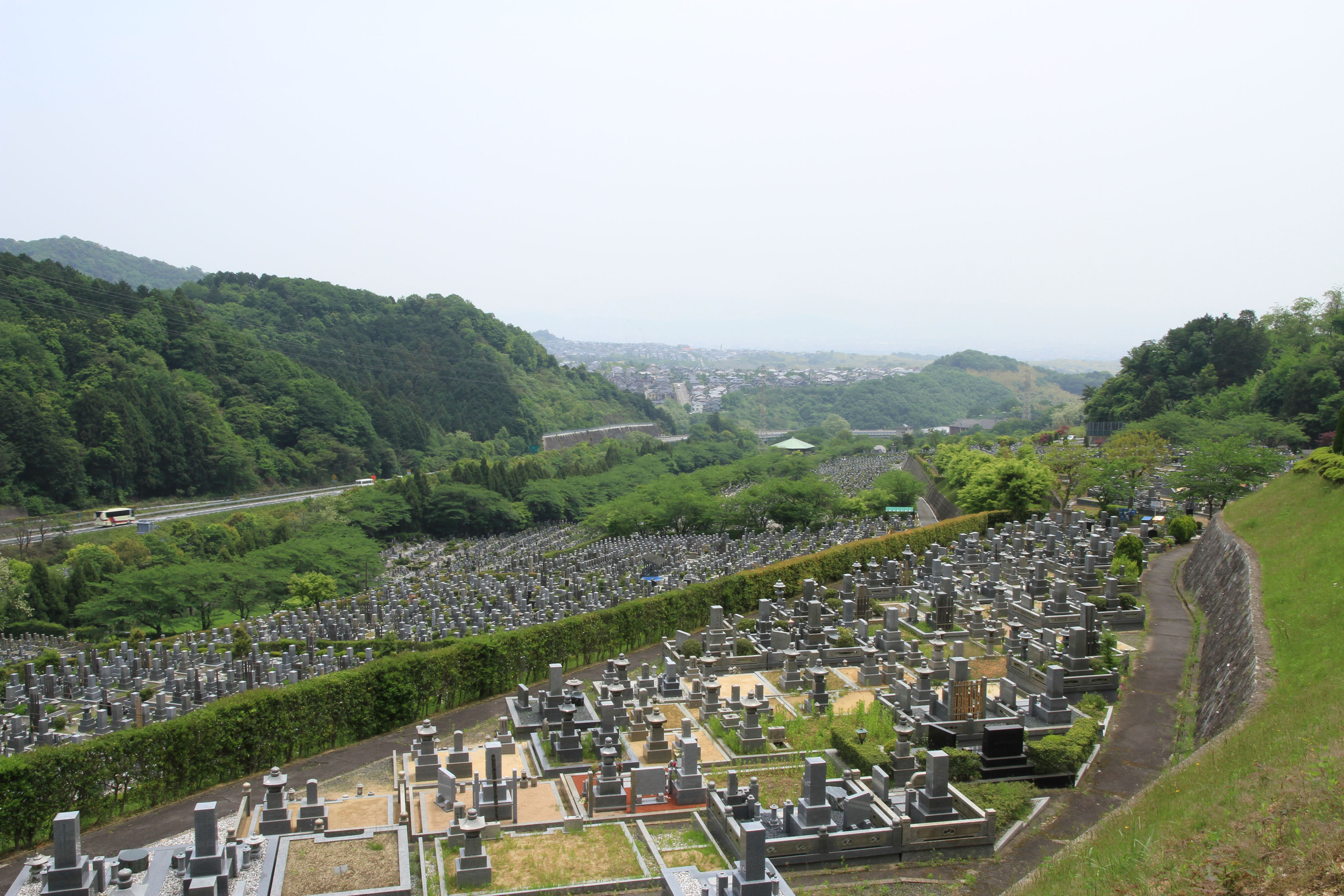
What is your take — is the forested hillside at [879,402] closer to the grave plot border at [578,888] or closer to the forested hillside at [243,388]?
the forested hillside at [243,388]

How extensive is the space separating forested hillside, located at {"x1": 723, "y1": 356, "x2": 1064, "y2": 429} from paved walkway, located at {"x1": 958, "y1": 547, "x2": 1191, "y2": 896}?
139 metres

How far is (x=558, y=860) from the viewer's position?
12516mm

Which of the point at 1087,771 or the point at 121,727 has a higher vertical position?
the point at 1087,771

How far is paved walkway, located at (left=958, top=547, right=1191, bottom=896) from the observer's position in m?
12.4

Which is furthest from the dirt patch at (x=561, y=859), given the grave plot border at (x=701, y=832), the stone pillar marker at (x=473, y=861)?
the grave plot border at (x=701, y=832)

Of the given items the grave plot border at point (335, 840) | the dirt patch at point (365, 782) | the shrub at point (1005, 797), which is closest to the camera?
the grave plot border at point (335, 840)

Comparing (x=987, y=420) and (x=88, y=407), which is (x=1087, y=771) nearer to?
(x=88, y=407)

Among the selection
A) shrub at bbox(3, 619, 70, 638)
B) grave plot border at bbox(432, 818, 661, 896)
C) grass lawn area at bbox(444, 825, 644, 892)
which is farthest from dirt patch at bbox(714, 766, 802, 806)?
shrub at bbox(3, 619, 70, 638)

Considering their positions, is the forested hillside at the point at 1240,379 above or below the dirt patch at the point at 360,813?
above

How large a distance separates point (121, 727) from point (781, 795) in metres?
14.4

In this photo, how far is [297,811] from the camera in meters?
13.8

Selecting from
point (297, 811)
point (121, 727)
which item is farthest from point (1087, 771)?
point (121, 727)

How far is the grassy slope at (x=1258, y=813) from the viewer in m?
7.94

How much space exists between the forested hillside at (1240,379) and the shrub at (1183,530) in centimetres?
1435
